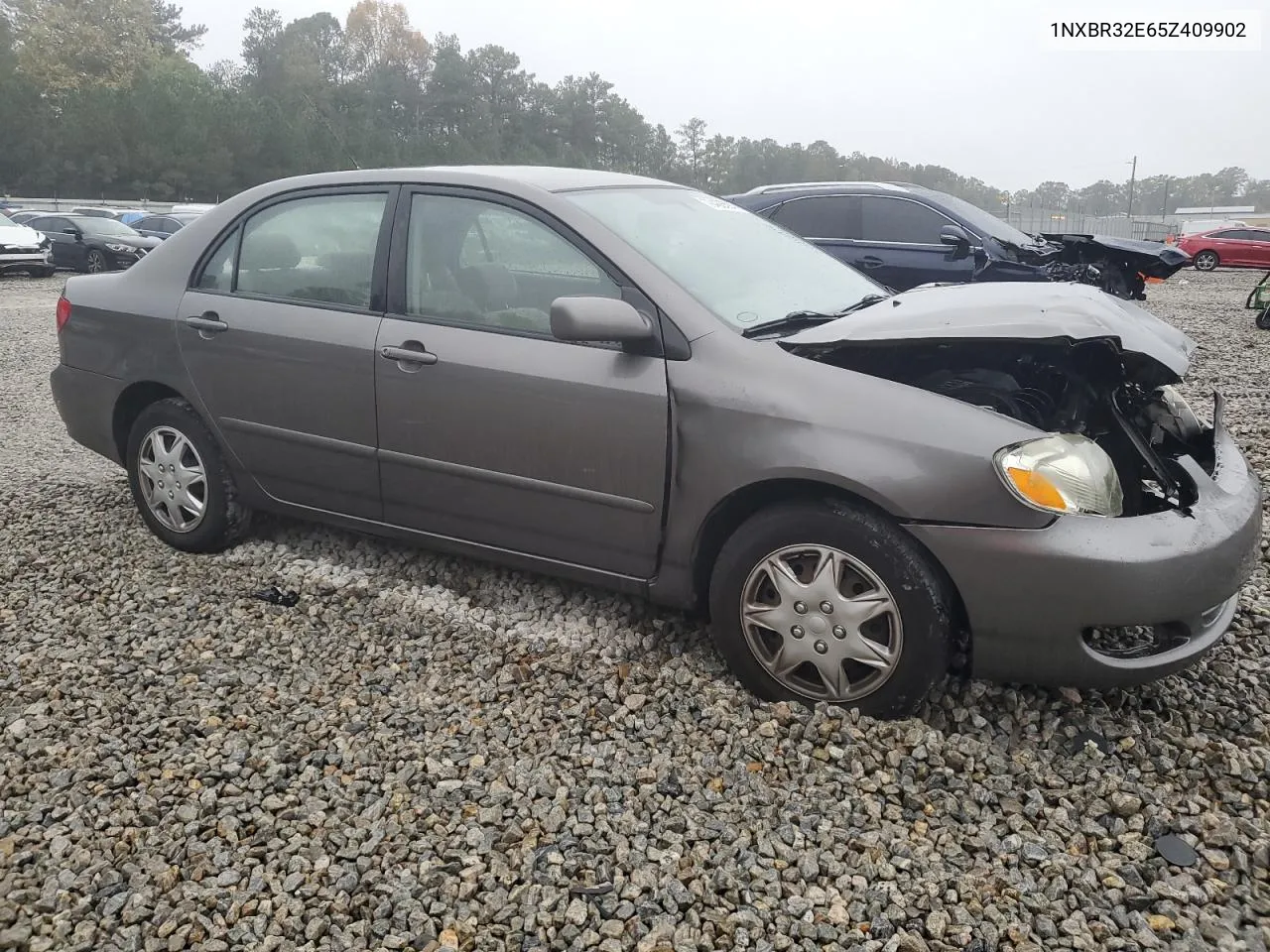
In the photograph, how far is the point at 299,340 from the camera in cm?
360

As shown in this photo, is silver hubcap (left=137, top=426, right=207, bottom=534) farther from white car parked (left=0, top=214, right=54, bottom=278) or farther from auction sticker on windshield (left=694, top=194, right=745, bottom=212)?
white car parked (left=0, top=214, right=54, bottom=278)

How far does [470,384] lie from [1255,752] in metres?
2.51

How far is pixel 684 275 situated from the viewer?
10.3 ft

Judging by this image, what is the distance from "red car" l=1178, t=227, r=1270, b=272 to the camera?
84.4 feet

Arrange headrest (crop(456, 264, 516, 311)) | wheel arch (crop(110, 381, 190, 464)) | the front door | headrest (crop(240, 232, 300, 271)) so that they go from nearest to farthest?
the front door, headrest (crop(456, 264, 516, 311)), headrest (crop(240, 232, 300, 271)), wheel arch (crop(110, 381, 190, 464))

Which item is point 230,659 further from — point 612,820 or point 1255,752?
point 1255,752

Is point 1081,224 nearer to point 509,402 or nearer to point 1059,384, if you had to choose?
point 1059,384

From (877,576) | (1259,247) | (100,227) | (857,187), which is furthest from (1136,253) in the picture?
(1259,247)

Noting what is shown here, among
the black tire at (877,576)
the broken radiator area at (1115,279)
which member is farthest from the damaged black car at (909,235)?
the black tire at (877,576)

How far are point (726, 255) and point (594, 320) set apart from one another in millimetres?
803

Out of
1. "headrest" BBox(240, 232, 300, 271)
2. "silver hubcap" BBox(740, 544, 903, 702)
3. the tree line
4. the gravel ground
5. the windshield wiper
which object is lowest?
the gravel ground

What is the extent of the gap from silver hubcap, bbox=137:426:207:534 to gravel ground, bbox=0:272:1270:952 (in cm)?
50

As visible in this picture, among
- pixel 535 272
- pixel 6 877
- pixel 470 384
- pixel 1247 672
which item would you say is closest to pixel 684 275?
pixel 535 272

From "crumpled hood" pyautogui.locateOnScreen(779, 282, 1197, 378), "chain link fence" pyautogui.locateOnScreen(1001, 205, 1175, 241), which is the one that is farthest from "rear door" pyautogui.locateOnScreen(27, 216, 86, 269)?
"chain link fence" pyautogui.locateOnScreen(1001, 205, 1175, 241)
